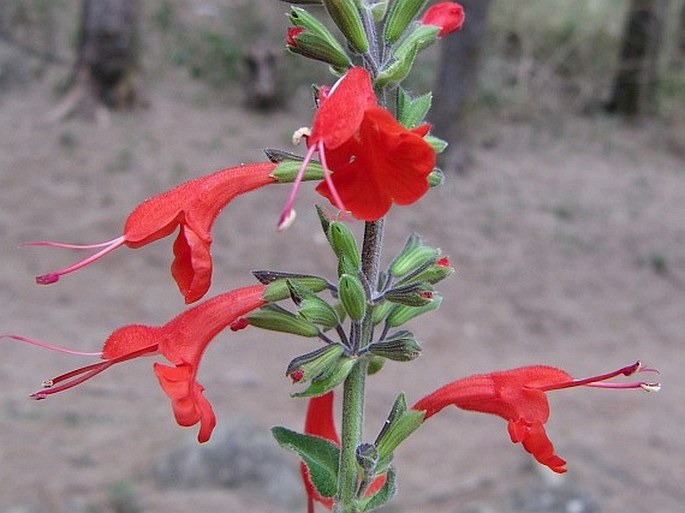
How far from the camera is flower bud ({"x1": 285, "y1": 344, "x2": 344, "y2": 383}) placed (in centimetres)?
116

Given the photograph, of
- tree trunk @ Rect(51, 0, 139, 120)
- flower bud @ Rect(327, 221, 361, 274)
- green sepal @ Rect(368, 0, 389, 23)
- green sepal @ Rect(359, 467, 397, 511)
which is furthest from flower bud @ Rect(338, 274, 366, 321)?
tree trunk @ Rect(51, 0, 139, 120)

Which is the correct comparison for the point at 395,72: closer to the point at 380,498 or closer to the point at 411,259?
the point at 411,259

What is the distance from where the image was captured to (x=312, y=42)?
3.70ft

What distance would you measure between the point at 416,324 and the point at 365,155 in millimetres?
4782

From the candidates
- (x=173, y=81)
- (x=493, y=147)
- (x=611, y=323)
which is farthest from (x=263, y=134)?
(x=611, y=323)

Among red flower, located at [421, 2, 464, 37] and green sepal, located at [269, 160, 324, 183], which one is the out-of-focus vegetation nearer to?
red flower, located at [421, 2, 464, 37]

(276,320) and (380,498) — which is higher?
(276,320)

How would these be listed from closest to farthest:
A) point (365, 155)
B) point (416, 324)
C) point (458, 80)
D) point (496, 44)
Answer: point (365, 155), point (416, 324), point (458, 80), point (496, 44)

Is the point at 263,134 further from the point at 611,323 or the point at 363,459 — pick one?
the point at 363,459

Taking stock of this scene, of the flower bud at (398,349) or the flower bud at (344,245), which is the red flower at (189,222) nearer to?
the flower bud at (344,245)

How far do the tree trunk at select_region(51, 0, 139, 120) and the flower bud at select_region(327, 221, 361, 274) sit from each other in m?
6.44

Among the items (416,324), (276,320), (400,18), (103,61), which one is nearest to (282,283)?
(276,320)

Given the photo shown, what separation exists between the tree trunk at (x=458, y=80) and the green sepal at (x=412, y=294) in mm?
6280

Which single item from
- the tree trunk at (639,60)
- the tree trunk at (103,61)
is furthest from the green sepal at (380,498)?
the tree trunk at (639,60)
